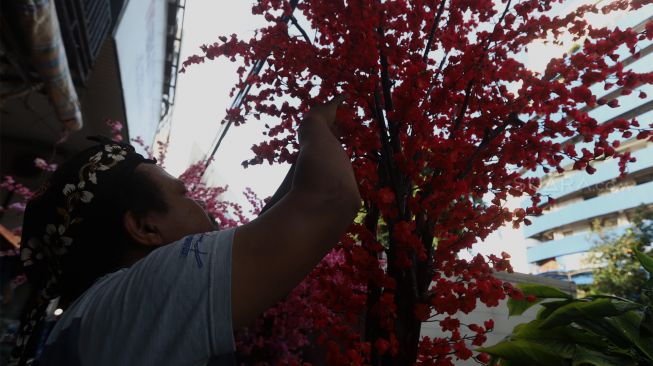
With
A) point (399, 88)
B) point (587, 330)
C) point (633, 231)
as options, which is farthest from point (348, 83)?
point (633, 231)

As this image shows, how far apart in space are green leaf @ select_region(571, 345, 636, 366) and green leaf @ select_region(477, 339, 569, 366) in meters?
0.12

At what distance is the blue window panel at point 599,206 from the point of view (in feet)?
103

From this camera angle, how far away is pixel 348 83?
1.83m

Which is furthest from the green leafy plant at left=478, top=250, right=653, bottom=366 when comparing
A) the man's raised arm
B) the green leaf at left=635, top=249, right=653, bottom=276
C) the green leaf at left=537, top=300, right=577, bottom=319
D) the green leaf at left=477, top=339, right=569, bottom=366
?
the man's raised arm

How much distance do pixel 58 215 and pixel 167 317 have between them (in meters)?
0.54

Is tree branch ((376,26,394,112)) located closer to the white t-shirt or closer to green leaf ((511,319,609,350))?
the white t-shirt

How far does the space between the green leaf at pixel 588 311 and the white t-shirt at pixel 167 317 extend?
96.2 inches

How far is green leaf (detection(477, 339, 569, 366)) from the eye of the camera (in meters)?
2.41

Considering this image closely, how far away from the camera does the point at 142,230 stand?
103cm

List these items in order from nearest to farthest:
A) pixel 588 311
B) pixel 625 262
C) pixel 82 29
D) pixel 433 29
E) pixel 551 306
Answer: pixel 433 29
pixel 588 311
pixel 551 306
pixel 82 29
pixel 625 262

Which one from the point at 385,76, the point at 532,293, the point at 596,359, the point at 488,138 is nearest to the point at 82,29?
the point at 385,76

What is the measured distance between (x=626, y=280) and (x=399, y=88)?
21081 mm

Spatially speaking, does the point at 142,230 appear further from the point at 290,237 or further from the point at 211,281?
the point at 290,237

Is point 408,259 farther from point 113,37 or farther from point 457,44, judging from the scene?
point 113,37
